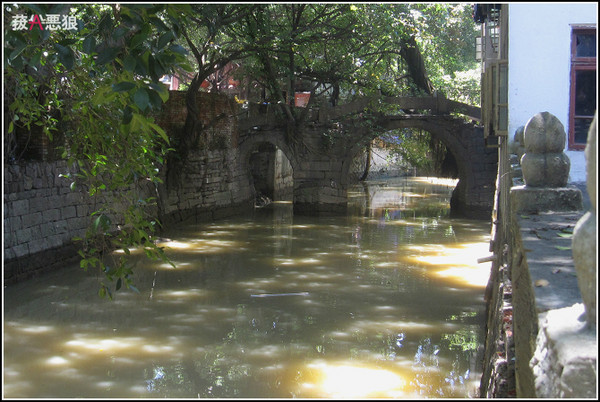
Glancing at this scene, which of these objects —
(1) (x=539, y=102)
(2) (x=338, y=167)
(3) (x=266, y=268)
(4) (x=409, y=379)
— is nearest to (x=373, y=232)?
(2) (x=338, y=167)

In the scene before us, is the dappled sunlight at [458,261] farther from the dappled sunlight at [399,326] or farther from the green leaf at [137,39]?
the green leaf at [137,39]

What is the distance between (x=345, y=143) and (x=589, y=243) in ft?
57.0

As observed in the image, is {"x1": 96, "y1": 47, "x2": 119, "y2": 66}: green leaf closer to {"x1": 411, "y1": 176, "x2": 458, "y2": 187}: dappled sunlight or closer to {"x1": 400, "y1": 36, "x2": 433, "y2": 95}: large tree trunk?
{"x1": 400, "y1": 36, "x2": 433, "y2": 95}: large tree trunk

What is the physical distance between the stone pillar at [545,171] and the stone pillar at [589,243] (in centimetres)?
319

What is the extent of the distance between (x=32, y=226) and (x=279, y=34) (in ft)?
22.6

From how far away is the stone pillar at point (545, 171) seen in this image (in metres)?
5.04

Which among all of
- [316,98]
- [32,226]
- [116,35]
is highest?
[316,98]

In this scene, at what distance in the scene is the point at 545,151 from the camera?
5.11 metres

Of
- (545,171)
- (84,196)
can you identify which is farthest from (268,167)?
A: (545,171)

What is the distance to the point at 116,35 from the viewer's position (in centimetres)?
382

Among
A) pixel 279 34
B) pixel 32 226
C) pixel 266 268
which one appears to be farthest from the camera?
pixel 279 34

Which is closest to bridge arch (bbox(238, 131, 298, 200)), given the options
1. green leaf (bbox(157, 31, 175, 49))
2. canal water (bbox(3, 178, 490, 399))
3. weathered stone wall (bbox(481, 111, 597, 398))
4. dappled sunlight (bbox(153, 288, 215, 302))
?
canal water (bbox(3, 178, 490, 399))

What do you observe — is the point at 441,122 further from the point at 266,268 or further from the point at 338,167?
the point at 266,268

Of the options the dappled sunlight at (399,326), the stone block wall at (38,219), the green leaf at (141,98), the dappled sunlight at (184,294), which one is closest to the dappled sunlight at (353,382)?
the dappled sunlight at (399,326)
